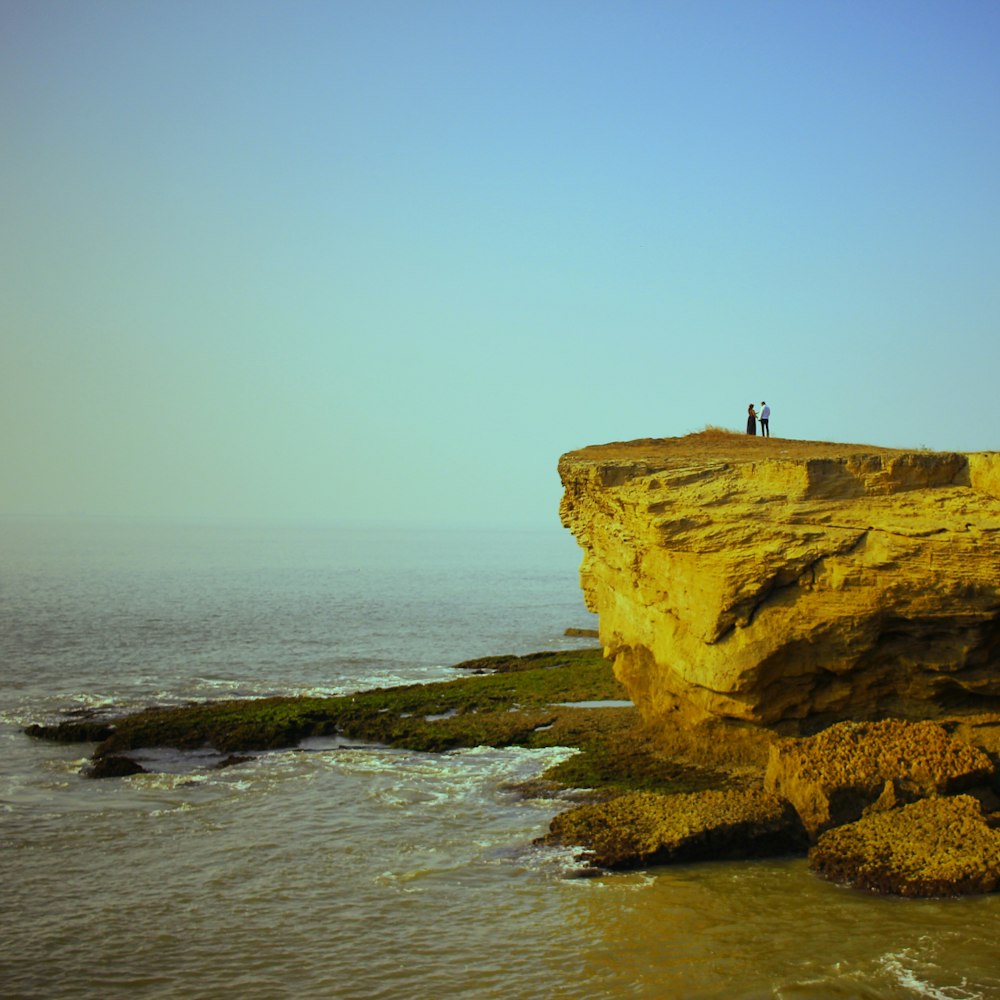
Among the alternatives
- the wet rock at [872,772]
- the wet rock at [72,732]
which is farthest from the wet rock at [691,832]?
the wet rock at [72,732]

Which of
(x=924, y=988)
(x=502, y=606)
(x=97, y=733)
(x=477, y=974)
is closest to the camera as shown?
(x=924, y=988)

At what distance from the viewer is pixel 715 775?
19484 mm

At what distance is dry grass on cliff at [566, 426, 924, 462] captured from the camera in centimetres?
2167

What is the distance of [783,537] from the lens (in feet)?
60.3

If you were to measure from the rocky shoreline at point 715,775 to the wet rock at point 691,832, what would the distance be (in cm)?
2

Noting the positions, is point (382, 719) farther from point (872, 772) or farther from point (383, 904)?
point (872, 772)

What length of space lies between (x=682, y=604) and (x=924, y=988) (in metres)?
8.97

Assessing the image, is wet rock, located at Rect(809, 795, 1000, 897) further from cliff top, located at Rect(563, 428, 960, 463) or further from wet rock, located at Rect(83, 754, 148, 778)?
wet rock, located at Rect(83, 754, 148, 778)

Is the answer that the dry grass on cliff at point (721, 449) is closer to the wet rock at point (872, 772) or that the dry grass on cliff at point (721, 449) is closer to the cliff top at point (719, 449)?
the cliff top at point (719, 449)

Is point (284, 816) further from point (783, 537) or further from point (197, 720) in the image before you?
point (783, 537)

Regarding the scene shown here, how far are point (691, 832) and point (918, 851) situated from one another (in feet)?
10.3

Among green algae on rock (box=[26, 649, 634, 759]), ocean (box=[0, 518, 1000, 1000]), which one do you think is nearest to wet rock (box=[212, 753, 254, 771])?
ocean (box=[0, 518, 1000, 1000])

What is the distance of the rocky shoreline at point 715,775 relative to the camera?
14.7 metres

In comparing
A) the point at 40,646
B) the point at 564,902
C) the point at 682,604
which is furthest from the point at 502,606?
the point at 564,902
